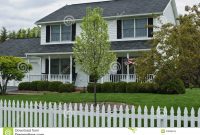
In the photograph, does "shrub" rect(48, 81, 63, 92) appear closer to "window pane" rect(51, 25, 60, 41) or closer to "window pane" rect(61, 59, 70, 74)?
"window pane" rect(61, 59, 70, 74)

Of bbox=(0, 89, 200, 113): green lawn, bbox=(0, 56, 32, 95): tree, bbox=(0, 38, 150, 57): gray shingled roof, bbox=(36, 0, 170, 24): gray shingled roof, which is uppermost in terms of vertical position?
bbox=(36, 0, 170, 24): gray shingled roof

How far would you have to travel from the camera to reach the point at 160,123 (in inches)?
320

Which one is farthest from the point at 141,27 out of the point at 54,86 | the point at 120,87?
the point at 54,86

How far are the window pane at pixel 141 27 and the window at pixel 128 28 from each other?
0.41 meters

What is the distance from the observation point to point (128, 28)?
29516 millimetres

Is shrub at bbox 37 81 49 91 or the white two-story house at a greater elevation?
the white two-story house

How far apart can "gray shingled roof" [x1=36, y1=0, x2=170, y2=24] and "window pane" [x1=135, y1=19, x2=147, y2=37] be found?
67 cm

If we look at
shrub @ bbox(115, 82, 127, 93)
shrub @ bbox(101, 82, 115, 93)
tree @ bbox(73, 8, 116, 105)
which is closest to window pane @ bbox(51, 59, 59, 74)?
shrub @ bbox(101, 82, 115, 93)

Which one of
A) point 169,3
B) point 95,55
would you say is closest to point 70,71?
point 169,3

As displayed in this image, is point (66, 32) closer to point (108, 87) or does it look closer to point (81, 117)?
point (108, 87)

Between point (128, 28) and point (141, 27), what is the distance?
43.3 inches

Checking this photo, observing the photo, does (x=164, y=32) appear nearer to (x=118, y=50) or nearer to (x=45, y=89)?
(x=118, y=50)

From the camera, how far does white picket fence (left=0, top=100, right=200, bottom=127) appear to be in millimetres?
8219

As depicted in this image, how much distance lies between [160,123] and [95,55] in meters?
9.39
